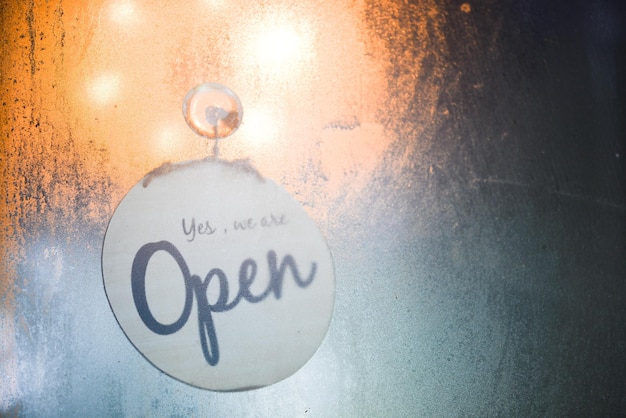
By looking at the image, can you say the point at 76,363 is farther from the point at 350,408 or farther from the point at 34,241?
the point at 350,408

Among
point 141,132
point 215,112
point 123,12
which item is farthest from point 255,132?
point 123,12

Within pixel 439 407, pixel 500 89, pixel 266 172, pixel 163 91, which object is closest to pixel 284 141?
pixel 266 172

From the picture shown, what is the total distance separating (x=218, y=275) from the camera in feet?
2.41

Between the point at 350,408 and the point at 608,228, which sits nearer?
the point at 350,408

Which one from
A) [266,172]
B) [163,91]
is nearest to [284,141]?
[266,172]

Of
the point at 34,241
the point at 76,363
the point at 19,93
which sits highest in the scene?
the point at 19,93

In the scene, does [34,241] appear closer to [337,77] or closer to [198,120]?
[198,120]

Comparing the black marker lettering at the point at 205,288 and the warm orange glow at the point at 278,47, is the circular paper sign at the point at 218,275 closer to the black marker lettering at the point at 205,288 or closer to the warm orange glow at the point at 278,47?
the black marker lettering at the point at 205,288

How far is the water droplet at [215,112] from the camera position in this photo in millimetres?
754

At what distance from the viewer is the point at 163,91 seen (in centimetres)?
76

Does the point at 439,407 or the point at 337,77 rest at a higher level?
the point at 337,77

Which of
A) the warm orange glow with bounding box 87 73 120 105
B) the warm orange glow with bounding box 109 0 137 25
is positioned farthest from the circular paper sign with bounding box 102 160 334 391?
the warm orange glow with bounding box 109 0 137 25

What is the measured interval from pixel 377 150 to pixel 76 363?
1.80ft

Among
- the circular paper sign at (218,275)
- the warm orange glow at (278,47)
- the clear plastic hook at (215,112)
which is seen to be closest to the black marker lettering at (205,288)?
the circular paper sign at (218,275)
